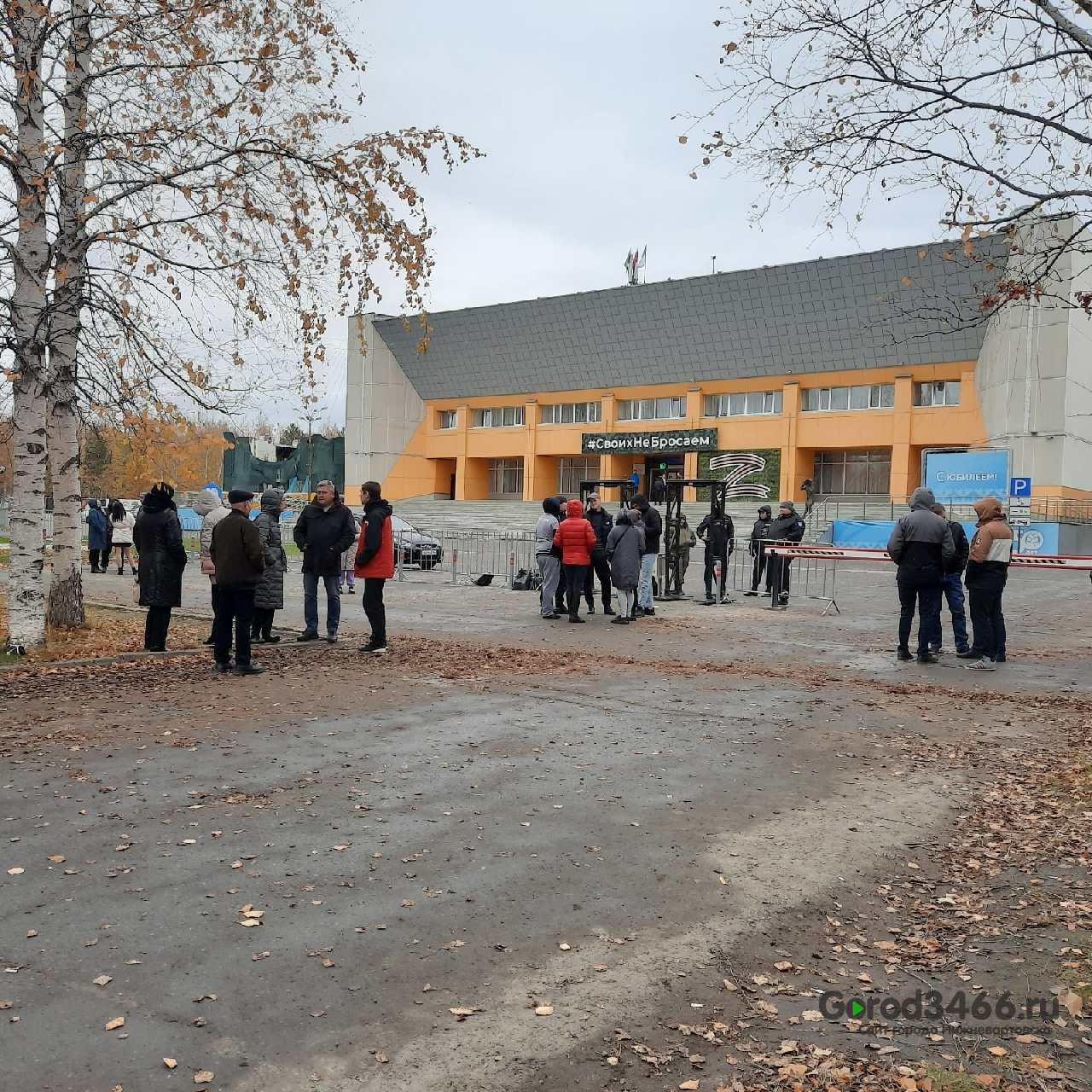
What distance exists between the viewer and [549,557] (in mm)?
16125

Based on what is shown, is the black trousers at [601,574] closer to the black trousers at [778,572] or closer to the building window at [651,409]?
the black trousers at [778,572]

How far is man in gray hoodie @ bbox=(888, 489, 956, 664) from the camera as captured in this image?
→ 39.7 ft

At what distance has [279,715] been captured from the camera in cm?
801

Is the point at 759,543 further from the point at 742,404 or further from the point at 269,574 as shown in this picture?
the point at 742,404

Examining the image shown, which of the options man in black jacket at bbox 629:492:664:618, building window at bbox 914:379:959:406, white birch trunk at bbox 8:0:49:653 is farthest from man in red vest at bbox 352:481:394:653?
building window at bbox 914:379:959:406

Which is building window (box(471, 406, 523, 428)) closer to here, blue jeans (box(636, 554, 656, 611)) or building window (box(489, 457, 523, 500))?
building window (box(489, 457, 523, 500))

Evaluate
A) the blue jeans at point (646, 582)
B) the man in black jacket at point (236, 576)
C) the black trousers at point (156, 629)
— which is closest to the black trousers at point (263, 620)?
the black trousers at point (156, 629)

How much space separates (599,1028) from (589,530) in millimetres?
12279

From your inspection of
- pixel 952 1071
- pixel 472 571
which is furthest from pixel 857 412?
pixel 952 1071

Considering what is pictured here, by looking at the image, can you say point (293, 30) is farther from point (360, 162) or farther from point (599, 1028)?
point (599, 1028)

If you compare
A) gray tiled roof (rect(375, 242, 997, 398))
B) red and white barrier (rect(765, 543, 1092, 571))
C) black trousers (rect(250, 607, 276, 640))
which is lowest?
black trousers (rect(250, 607, 276, 640))

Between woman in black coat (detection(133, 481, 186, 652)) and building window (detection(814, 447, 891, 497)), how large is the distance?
152ft

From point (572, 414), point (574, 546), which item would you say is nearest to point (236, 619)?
point (574, 546)

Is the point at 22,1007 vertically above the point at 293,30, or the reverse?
the point at 293,30
